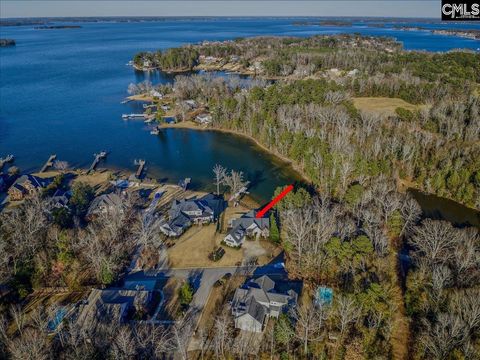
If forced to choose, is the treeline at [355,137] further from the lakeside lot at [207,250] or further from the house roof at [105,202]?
the house roof at [105,202]

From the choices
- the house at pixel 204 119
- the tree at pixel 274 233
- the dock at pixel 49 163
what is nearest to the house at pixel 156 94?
the house at pixel 204 119

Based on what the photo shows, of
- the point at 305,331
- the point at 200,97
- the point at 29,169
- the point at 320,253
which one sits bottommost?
the point at 305,331

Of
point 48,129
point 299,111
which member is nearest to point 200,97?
point 299,111

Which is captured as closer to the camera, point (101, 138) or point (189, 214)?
point (189, 214)

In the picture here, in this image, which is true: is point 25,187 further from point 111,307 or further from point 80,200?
point 111,307

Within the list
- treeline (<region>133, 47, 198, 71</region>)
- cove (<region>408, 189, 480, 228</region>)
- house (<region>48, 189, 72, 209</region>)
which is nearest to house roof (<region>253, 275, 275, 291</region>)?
cove (<region>408, 189, 480, 228</region>)

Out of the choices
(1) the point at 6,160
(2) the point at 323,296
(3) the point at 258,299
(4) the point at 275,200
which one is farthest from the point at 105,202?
(2) the point at 323,296

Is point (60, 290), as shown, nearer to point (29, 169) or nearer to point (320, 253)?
point (320, 253)

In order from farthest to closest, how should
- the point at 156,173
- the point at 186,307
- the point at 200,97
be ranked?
1. the point at 200,97
2. the point at 156,173
3. the point at 186,307
